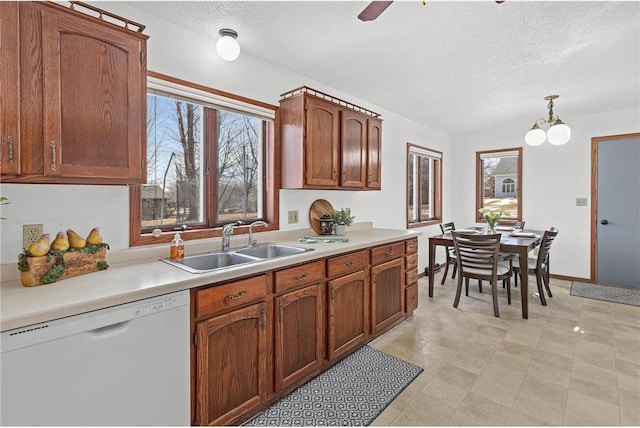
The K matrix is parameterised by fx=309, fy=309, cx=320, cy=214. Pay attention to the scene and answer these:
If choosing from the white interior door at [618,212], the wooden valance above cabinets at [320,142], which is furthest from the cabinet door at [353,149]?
the white interior door at [618,212]

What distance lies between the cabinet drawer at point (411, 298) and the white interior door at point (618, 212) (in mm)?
3129

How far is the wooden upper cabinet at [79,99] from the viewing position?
1.31 metres

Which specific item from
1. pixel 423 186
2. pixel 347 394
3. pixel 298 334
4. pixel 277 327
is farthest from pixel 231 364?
pixel 423 186

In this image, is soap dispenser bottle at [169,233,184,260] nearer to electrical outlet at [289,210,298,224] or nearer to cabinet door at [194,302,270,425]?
cabinet door at [194,302,270,425]

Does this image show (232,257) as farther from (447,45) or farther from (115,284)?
(447,45)

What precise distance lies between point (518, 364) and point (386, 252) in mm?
1270

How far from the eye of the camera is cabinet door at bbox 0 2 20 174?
1.24 m

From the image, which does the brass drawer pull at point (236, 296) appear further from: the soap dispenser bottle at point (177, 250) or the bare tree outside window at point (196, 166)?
the bare tree outside window at point (196, 166)

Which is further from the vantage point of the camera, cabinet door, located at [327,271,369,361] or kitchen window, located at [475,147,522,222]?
kitchen window, located at [475,147,522,222]

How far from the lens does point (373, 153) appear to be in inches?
128

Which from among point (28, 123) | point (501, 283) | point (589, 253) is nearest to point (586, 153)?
point (589, 253)

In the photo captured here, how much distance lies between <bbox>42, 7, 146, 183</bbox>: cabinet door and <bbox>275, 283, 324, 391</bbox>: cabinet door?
3.70ft

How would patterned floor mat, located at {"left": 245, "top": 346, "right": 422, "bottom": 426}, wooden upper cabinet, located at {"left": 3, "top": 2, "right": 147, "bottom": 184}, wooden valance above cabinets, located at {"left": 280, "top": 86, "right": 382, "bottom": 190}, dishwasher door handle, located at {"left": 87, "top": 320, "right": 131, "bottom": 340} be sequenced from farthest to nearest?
1. wooden valance above cabinets, located at {"left": 280, "top": 86, "right": 382, "bottom": 190}
2. patterned floor mat, located at {"left": 245, "top": 346, "right": 422, "bottom": 426}
3. wooden upper cabinet, located at {"left": 3, "top": 2, "right": 147, "bottom": 184}
4. dishwasher door handle, located at {"left": 87, "top": 320, "right": 131, "bottom": 340}

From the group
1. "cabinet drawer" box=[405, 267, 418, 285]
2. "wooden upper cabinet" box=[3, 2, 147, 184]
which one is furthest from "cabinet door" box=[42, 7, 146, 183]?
"cabinet drawer" box=[405, 267, 418, 285]
